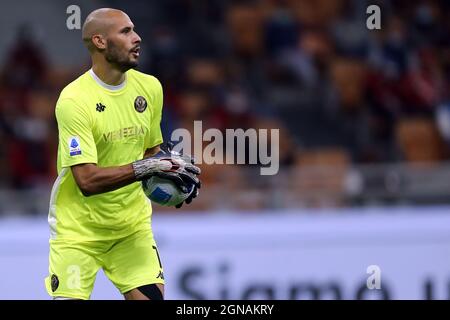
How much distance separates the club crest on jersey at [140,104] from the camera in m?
6.83

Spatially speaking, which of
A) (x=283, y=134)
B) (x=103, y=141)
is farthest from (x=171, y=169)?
(x=283, y=134)

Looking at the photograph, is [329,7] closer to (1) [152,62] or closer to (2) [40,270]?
(1) [152,62]

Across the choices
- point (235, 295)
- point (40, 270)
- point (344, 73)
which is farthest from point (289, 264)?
point (344, 73)

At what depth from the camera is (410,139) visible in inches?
558

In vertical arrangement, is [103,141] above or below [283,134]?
below

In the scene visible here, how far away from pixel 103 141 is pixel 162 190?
1.43 feet

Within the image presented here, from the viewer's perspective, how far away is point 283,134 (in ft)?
46.1

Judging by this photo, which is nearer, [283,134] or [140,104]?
[140,104]

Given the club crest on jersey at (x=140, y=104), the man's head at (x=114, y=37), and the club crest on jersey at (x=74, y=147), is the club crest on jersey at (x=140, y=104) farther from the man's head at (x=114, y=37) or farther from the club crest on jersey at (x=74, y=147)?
the club crest on jersey at (x=74, y=147)

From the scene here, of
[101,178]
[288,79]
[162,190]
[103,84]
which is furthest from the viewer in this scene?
[288,79]

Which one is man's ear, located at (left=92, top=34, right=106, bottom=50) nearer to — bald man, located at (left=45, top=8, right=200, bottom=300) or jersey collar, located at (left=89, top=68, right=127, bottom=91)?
bald man, located at (left=45, top=8, right=200, bottom=300)

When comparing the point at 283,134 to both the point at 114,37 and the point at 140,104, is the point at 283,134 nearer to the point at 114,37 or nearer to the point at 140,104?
the point at 140,104

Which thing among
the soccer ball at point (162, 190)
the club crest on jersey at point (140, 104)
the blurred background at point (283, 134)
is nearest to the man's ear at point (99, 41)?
the club crest on jersey at point (140, 104)

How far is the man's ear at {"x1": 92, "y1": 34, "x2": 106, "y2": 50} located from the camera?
6672 mm
